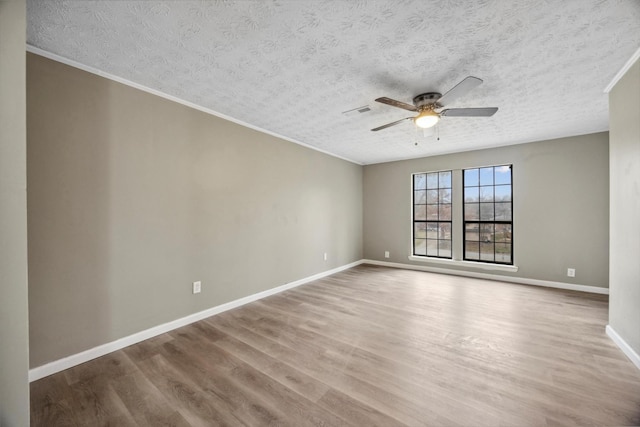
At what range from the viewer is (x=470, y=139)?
4074 millimetres

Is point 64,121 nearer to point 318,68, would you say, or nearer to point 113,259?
point 113,259

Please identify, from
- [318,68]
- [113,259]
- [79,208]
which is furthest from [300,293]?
[318,68]

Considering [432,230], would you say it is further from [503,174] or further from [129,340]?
[129,340]

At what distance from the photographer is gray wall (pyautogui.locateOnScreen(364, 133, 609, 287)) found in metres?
3.76

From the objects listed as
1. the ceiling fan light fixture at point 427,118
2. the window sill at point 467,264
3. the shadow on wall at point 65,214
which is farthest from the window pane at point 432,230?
the shadow on wall at point 65,214

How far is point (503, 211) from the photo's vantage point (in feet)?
15.1

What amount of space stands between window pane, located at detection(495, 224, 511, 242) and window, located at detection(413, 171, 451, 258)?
0.81 metres

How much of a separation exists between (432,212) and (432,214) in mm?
43

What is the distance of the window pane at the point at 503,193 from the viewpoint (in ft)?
14.9

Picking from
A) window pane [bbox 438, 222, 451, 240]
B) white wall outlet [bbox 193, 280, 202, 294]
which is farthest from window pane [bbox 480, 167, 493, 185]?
white wall outlet [bbox 193, 280, 202, 294]

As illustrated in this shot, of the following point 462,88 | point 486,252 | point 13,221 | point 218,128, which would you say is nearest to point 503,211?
point 486,252

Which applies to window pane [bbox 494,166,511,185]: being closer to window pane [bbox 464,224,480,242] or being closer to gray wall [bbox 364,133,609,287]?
gray wall [bbox 364,133,609,287]

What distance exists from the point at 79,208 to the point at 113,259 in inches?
19.8

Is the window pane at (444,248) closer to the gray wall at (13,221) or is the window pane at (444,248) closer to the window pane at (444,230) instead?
the window pane at (444,230)
